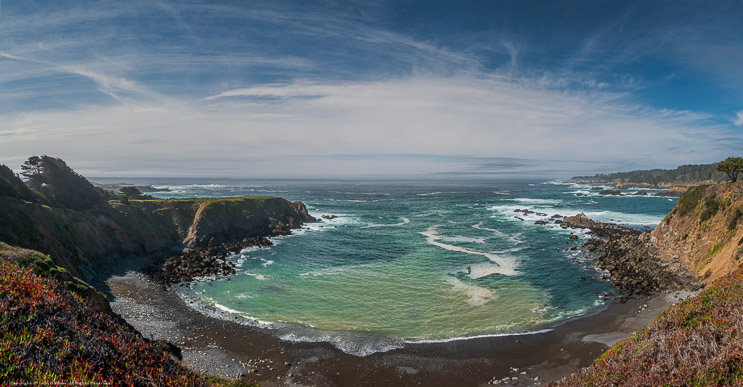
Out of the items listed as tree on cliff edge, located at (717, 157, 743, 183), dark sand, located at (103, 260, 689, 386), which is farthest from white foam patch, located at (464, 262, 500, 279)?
tree on cliff edge, located at (717, 157, 743, 183)

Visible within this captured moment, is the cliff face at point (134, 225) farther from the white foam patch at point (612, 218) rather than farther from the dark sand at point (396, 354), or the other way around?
the white foam patch at point (612, 218)

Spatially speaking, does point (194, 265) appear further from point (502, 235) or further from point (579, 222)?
point (579, 222)

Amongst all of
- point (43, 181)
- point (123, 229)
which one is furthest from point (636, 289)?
point (43, 181)

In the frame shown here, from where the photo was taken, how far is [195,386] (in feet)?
30.4

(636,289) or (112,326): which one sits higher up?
(112,326)

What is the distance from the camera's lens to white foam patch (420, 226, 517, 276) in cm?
4025

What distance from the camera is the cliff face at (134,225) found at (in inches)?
1155

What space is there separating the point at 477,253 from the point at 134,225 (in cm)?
5338

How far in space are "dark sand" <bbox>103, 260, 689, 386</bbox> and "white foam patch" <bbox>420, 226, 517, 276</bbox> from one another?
43.6 feet

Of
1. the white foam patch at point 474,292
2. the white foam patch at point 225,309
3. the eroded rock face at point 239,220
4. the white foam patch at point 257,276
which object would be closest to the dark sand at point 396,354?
the white foam patch at point 225,309

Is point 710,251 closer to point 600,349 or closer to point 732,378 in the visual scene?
point 600,349

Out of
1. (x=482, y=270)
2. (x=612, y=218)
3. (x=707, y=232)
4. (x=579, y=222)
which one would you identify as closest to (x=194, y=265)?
(x=482, y=270)

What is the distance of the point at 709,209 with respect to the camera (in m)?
36.2

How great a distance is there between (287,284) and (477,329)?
21558 millimetres
